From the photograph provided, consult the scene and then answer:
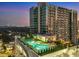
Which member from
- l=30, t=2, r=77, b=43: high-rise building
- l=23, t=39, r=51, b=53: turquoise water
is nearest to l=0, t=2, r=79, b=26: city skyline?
l=30, t=2, r=77, b=43: high-rise building

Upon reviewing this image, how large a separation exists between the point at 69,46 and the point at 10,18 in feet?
2.80

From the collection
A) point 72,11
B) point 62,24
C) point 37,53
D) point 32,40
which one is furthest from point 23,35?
point 72,11

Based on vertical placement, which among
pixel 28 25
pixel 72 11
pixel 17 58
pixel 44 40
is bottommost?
pixel 17 58

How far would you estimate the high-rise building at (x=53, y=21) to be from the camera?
8.66 ft

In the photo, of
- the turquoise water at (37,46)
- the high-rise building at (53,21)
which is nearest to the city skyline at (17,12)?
the high-rise building at (53,21)

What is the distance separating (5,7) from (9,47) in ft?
1.72

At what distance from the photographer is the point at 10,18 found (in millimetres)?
2629

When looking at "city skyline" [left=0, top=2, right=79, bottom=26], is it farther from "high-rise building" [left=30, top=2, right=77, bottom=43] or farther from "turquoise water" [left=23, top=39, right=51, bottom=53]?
"turquoise water" [left=23, top=39, right=51, bottom=53]

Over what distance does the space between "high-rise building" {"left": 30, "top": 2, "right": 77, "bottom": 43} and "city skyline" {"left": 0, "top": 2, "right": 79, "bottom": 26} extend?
0.19ft

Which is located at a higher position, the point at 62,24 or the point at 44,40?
the point at 62,24

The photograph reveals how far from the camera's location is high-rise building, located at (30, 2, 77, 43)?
2639 millimetres

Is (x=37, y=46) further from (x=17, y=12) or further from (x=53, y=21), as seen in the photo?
(x=17, y=12)

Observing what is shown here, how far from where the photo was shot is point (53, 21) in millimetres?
2658

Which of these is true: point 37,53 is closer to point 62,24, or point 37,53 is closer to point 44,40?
point 44,40
